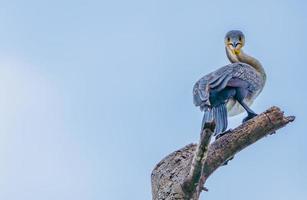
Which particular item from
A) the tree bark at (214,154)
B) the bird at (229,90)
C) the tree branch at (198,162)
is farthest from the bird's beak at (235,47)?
the tree branch at (198,162)

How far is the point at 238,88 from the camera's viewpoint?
5.12m

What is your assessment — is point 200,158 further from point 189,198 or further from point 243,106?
point 243,106

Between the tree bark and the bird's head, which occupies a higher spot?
the bird's head

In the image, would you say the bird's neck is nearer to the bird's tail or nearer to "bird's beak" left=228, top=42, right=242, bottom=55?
"bird's beak" left=228, top=42, right=242, bottom=55

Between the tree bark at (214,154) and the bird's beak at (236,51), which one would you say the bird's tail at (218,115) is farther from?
the bird's beak at (236,51)

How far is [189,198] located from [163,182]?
0.32 metres

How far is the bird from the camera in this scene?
479cm

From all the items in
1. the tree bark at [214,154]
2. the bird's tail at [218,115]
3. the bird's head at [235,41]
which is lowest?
the tree bark at [214,154]

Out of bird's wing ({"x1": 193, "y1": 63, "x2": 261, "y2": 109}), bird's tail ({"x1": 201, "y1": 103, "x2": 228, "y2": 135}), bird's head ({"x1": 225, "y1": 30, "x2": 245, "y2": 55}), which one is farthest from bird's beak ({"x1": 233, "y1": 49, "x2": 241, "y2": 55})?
bird's tail ({"x1": 201, "y1": 103, "x2": 228, "y2": 135})

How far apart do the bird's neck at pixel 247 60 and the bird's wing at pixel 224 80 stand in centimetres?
16

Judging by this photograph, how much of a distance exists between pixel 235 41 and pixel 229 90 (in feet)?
3.17

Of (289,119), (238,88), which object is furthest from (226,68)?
(289,119)

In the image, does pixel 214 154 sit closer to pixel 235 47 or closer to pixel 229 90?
pixel 229 90

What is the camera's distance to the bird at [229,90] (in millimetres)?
4793
